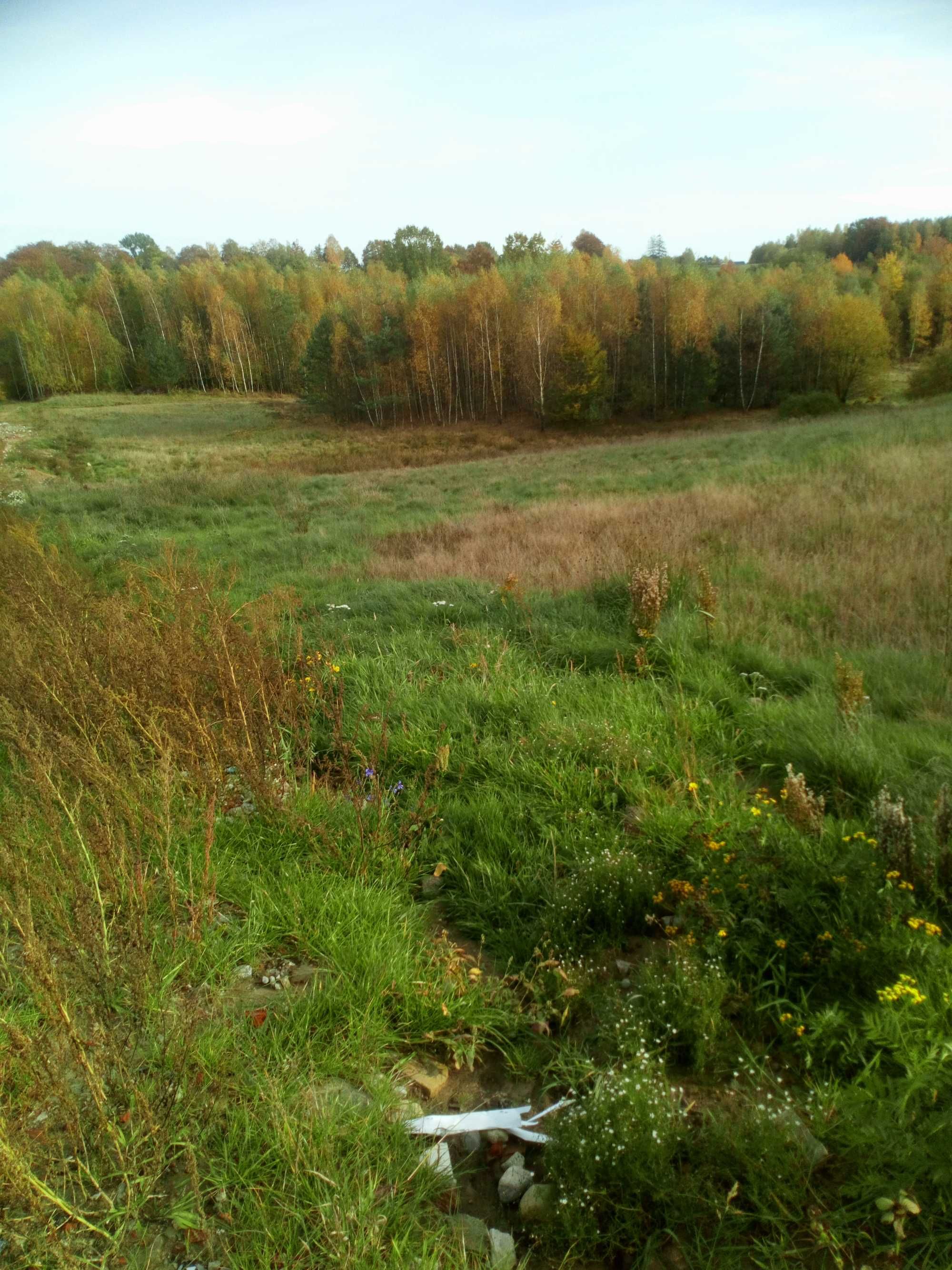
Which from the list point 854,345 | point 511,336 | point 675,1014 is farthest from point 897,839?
point 511,336

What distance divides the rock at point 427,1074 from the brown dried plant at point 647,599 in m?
3.59

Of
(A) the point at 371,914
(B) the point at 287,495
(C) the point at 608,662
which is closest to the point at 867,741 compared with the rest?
(C) the point at 608,662

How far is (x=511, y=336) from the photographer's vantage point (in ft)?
155

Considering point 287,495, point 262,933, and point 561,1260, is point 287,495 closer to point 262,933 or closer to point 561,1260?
point 262,933

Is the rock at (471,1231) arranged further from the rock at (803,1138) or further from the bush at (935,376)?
the bush at (935,376)

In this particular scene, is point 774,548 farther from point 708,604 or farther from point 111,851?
point 111,851

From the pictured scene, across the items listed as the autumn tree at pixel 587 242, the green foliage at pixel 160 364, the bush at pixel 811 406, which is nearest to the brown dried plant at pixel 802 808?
the bush at pixel 811 406

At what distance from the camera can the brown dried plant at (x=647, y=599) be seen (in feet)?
17.5

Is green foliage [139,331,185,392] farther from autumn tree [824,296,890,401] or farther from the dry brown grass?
the dry brown grass

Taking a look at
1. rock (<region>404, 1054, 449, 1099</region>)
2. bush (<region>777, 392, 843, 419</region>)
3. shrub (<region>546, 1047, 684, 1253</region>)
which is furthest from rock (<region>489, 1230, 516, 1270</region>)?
bush (<region>777, 392, 843, 419</region>)

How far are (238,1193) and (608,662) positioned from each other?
4084 mm

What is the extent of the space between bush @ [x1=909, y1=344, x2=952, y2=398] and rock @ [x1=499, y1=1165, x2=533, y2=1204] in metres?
46.0

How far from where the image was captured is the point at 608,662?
534 centimetres

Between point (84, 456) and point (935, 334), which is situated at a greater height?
point (935, 334)
